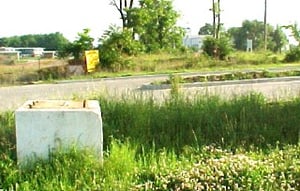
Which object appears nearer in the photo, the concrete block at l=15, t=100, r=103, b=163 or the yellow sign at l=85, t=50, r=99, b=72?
the concrete block at l=15, t=100, r=103, b=163

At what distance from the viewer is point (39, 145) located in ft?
16.6

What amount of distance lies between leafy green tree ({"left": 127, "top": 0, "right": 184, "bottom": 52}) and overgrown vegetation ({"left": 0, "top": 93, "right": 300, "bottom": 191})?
26612 mm

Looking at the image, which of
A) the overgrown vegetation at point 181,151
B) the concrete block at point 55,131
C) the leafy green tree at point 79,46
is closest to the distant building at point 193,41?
the leafy green tree at point 79,46

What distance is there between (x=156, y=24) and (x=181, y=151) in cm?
3536

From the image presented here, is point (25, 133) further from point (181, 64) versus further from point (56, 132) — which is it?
point (181, 64)

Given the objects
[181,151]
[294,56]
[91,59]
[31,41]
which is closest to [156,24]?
[294,56]

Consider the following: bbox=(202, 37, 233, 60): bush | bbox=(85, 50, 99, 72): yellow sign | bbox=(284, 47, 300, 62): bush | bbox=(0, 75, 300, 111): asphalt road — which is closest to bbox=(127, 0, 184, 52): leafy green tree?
bbox=(202, 37, 233, 60): bush

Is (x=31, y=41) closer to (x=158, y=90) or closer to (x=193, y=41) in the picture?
(x=193, y=41)

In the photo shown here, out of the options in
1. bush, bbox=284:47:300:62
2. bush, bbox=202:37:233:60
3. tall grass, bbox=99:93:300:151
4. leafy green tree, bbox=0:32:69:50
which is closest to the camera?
tall grass, bbox=99:93:300:151

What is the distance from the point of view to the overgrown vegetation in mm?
4586

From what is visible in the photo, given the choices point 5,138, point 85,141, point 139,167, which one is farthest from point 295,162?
point 5,138

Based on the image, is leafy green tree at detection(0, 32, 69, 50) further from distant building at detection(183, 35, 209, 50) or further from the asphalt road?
the asphalt road

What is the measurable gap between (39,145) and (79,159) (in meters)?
0.53

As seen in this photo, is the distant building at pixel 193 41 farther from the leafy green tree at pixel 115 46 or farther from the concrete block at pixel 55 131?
the concrete block at pixel 55 131
